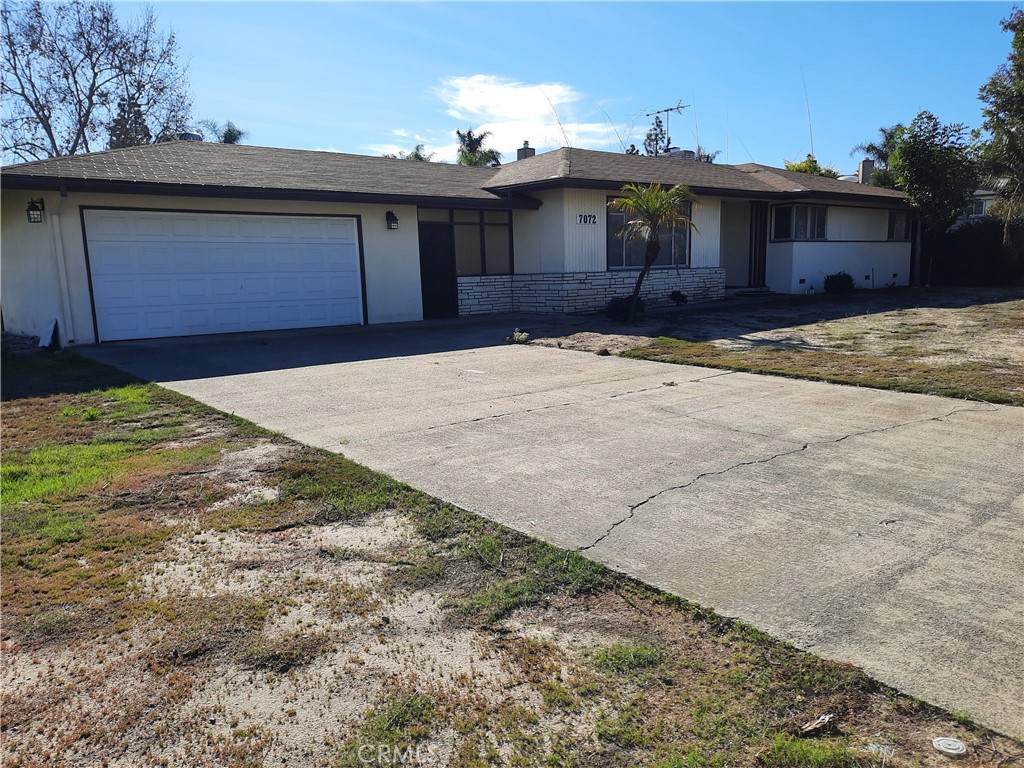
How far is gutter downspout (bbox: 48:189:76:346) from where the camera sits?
484 inches

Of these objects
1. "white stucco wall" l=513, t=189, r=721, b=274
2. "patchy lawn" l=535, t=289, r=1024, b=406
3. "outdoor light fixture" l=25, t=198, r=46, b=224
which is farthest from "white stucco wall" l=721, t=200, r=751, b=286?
"outdoor light fixture" l=25, t=198, r=46, b=224

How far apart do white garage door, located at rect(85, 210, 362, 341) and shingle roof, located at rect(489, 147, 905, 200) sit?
4.89m

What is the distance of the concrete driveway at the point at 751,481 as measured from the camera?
3.06 m

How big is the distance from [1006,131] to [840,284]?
7.29m

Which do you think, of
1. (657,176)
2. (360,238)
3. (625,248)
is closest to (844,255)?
(657,176)

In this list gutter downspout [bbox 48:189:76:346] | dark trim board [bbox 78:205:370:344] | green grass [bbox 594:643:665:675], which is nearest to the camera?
green grass [bbox 594:643:665:675]

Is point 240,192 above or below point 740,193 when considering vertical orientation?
below

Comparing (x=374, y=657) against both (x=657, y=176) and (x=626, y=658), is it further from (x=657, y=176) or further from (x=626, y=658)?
(x=657, y=176)

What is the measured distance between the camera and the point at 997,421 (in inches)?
260

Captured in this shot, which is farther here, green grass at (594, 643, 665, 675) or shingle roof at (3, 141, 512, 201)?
shingle roof at (3, 141, 512, 201)

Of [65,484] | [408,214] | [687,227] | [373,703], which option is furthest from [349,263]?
[373,703]

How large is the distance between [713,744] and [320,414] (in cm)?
557

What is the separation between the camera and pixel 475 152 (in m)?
34.4

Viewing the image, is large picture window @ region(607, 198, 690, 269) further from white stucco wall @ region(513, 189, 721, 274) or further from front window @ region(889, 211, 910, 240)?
front window @ region(889, 211, 910, 240)
